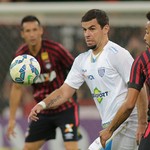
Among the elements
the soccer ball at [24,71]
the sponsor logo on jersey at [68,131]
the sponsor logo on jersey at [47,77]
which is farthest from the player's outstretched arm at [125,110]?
the sponsor logo on jersey at [47,77]

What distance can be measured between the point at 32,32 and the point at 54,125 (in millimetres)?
1212

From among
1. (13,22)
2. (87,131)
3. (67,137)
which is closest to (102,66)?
(67,137)

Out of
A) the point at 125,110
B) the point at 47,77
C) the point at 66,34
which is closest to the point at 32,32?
the point at 47,77

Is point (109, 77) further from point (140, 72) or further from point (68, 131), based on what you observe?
point (68, 131)

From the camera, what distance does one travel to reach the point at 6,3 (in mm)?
12141

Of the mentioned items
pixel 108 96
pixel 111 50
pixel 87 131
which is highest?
pixel 111 50

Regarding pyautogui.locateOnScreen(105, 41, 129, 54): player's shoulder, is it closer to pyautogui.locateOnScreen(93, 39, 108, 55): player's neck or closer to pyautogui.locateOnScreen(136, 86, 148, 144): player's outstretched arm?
pyautogui.locateOnScreen(93, 39, 108, 55): player's neck

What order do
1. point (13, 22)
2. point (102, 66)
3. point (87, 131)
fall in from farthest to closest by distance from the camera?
point (13, 22), point (87, 131), point (102, 66)

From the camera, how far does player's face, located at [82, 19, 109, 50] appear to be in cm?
725

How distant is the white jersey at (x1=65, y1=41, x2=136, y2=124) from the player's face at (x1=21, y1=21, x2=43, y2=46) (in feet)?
5.42

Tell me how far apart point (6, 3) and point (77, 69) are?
482 centimetres

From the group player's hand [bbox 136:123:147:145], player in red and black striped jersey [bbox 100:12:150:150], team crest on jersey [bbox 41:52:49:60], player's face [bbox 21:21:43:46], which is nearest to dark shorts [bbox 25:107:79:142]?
team crest on jersey [bbox 41:52:49:60]

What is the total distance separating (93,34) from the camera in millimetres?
7254

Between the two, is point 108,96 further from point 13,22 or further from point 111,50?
point 13,22
